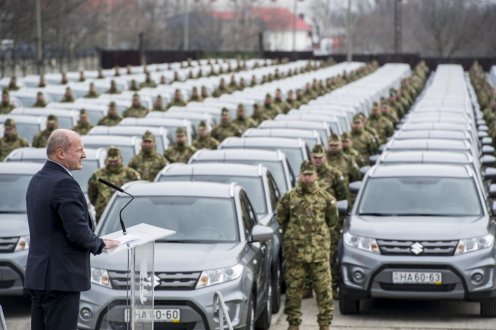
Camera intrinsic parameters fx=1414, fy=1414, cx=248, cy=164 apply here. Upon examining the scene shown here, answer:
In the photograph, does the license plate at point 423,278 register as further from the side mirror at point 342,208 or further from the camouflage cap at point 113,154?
the camouflage cap at point 113,154

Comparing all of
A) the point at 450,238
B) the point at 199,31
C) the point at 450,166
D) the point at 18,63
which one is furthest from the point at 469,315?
the point at 199,31

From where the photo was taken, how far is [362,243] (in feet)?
42.6

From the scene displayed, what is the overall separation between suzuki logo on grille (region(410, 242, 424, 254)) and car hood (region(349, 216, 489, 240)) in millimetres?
66

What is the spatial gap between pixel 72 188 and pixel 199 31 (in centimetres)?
13657

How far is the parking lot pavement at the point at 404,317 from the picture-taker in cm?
1271

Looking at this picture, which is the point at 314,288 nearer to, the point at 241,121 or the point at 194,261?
the point at 194,261

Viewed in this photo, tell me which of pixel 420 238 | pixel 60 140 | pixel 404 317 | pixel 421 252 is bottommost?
pixel 404 317

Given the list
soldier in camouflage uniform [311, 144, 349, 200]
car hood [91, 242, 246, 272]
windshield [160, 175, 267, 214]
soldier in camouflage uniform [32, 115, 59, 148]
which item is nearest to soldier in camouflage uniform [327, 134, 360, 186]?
soldier in camouflage uniform [311, 144, 349, 200]

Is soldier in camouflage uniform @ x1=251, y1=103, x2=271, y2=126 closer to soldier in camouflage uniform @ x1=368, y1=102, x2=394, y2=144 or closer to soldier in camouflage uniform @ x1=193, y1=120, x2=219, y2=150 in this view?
soldier in camouflage uniform @ x1=368, y1=102, x2=394, y2=144

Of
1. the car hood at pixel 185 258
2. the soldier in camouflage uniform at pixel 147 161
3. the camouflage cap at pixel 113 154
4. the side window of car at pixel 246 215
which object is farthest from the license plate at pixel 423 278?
the soldier in camouflage uniform at pixel 147 161

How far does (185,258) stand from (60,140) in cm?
365

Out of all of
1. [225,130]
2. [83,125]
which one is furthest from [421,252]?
[83,125]

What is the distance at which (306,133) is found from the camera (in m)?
19.9

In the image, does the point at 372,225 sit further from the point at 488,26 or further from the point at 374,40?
the point at 374,40
